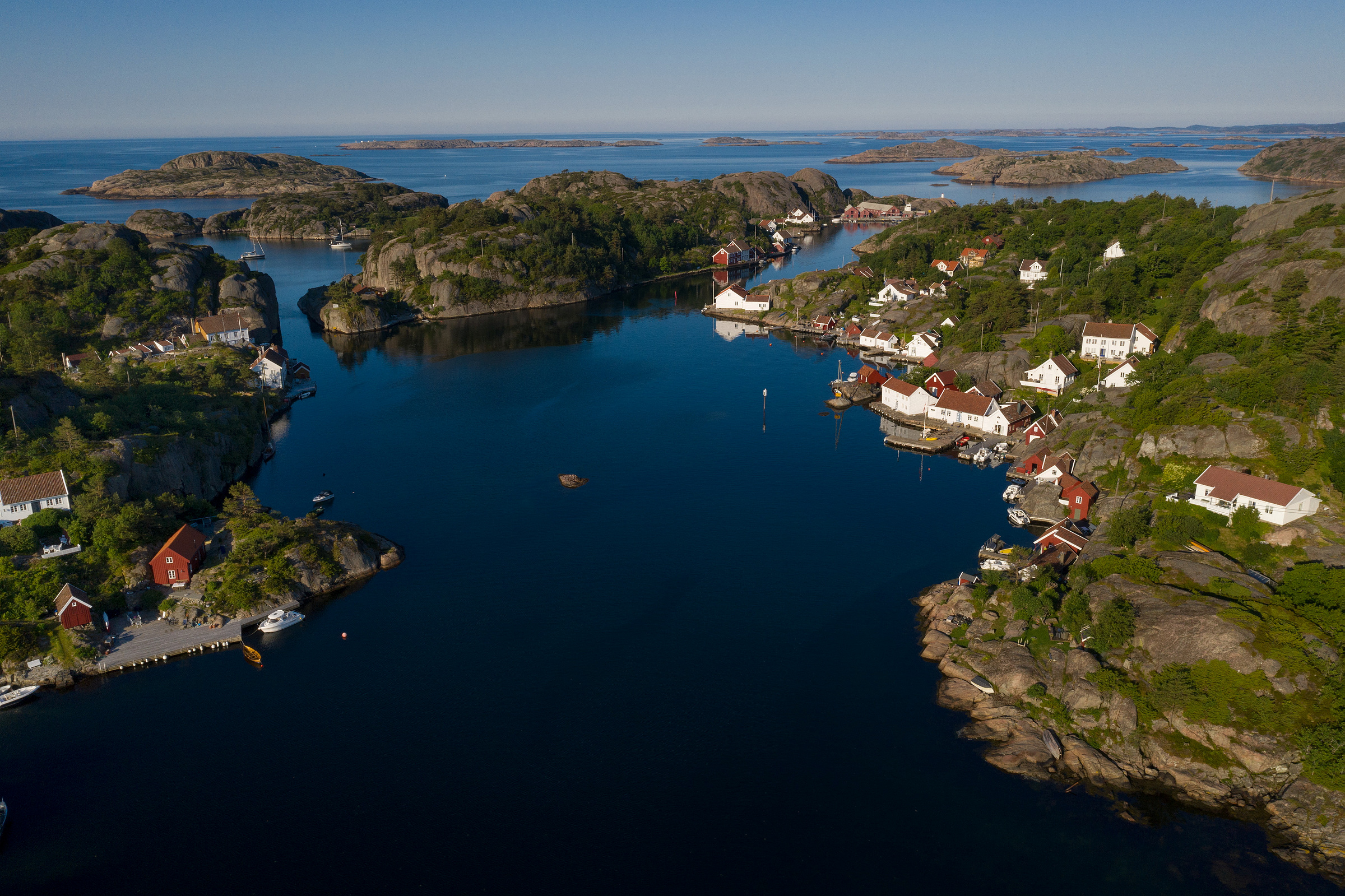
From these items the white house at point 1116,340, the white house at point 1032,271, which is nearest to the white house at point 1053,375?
the white house at point 1116,340

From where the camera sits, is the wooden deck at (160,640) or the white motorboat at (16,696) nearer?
the white motorboat at (16,696)

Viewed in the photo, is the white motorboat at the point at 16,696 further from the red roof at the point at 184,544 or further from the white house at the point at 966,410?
the white house at the point at 966,410

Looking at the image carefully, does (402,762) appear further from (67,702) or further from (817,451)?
(817,451)

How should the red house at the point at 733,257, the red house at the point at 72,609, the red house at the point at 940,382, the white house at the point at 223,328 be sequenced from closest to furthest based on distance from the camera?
the red house at the point at 72,609 → the red house at the point at 940,382 → the white house at the point at 223,328 → the red house at the point at 733,257

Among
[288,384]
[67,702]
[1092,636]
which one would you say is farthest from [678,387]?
[67,702]

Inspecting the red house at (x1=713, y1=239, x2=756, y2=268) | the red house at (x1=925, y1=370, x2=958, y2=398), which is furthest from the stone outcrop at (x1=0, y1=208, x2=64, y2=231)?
the red house at (x1=925, y1=370, x2=958, y2=398)

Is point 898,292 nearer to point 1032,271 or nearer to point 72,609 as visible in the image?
point 1032,271

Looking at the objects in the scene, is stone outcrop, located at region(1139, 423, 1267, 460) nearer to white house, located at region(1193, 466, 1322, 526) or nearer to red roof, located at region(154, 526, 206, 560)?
white house, located at region(1193, 466, 1322, 526)
